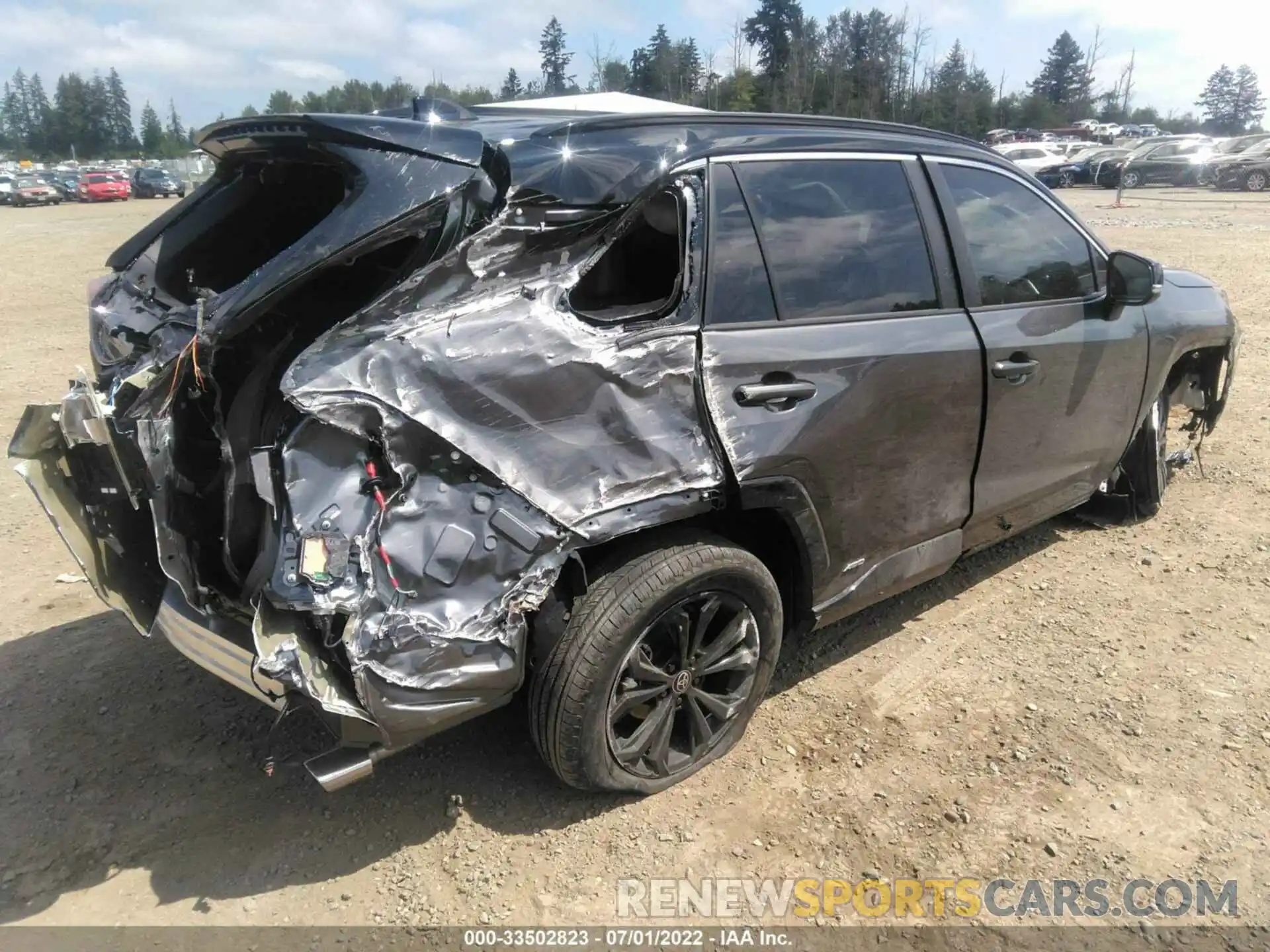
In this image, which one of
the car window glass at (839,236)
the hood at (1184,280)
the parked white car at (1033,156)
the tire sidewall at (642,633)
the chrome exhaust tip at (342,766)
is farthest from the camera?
the parked white car at (1033,156)

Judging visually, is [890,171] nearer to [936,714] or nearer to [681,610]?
[681,610]

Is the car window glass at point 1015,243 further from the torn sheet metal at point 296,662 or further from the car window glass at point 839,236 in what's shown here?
the torn sheet metal at point 296,662

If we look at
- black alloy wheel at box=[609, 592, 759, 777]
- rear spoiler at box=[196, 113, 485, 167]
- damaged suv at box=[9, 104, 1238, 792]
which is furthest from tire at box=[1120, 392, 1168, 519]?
rear spoiler at box=[196, 113, 485, 167]

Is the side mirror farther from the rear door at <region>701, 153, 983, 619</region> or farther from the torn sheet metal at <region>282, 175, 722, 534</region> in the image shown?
the torn sheet metal at <region>282, 175, 722, 534</region>

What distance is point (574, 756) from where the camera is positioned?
8.44 feet

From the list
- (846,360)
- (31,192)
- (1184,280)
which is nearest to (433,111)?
(846,360)

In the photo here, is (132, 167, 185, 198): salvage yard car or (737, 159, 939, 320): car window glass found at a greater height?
(737, 159, 939, 320): car window glass

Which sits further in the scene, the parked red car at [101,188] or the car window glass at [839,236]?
the parked red car at [101,188]

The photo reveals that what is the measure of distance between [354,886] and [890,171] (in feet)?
9.68

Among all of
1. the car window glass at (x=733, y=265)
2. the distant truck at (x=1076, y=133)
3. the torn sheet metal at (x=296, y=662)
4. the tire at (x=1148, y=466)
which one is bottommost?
the tire at (x=1148, y=466)

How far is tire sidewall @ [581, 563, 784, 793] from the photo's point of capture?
2518mm

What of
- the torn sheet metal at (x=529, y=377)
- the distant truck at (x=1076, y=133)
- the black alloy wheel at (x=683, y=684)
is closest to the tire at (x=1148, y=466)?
the black alloy wheel at (x=683, y=684)

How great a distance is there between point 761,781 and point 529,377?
159cm

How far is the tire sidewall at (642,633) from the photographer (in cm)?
252
